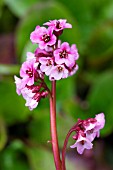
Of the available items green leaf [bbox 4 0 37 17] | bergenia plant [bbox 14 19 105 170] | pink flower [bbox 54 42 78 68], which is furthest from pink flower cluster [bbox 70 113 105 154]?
green leaf [bbox 4 0 37 17]

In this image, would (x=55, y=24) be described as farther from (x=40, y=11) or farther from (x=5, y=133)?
(x=40, y=11)

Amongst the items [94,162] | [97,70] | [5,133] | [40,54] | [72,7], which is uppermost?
[72,7]

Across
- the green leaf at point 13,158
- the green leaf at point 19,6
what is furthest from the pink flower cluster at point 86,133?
the green leaf at point 19,6

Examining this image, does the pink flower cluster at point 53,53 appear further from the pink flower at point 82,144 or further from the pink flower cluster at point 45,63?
the pink flower at point 82,144

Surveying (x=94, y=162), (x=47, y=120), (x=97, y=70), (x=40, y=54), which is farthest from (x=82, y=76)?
(x=40, y=54)

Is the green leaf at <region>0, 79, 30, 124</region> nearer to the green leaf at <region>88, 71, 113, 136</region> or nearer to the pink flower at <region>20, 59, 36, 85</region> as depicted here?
the green leaf at <region>88, 71, 113, 136</region>

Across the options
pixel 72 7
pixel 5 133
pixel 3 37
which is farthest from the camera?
pixel 72 7

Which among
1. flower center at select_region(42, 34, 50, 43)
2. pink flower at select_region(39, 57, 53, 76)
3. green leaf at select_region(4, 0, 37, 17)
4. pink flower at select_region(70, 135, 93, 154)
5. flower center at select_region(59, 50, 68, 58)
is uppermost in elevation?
green leaf at select_region(4, 0, 37, 17)
